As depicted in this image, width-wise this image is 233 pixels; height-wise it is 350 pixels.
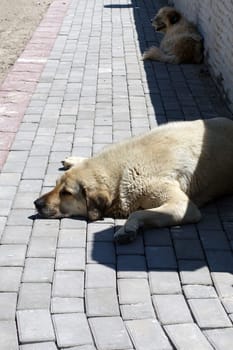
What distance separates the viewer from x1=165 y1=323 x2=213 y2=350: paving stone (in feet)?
12.7

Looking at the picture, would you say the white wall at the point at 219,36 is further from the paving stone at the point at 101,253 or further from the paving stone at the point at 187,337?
the paving stone at the point at 187,337

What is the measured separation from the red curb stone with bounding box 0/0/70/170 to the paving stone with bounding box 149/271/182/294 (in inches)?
105

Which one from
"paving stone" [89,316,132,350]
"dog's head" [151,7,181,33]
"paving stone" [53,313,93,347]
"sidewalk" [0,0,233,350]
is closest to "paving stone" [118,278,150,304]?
"sidewalk" [0,0,233,350]

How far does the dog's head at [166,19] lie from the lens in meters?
11.9

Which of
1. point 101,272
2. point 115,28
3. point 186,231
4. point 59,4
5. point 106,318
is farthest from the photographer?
point 59,4

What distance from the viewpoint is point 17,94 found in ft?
30.4

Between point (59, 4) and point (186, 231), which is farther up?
point (186, 231)

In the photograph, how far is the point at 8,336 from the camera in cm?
396

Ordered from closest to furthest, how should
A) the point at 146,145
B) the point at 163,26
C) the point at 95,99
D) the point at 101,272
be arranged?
the point at 101,272
the point at 146,145
the point at 95,99
the point at 163,26

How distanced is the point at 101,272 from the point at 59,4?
1267 cm

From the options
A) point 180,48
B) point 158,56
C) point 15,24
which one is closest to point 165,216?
point 158,56

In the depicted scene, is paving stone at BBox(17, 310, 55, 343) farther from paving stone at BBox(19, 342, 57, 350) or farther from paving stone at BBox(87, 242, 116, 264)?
paving stone at BBox(87, 242, 116, 264)

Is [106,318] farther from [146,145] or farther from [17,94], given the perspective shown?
[17,94]

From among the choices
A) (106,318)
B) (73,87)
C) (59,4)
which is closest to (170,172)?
(106,318)
